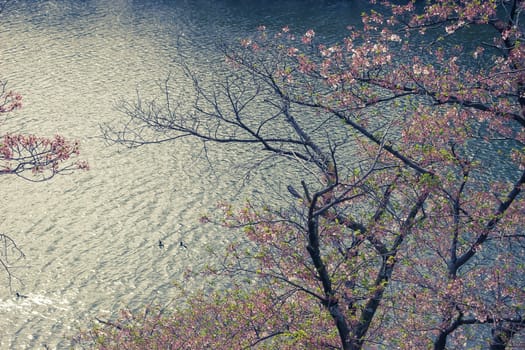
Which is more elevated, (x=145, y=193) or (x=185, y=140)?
(x=185, y=140)

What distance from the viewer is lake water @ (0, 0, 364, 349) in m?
25.2

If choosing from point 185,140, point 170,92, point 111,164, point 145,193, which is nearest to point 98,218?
point 145,193

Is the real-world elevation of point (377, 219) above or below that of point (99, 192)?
above

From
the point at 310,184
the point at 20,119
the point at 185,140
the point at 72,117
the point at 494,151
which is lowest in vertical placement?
the point at 20,119

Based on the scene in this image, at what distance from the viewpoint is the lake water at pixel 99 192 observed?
25.2 meters

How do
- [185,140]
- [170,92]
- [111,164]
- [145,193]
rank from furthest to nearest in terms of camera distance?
[170,92]
[185,140]
[111,164]
[145,193]

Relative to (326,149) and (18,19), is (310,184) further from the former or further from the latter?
(18,19)

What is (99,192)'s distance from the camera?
108ft

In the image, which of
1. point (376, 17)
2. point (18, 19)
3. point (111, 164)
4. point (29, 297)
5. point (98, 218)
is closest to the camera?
point (376, 17)

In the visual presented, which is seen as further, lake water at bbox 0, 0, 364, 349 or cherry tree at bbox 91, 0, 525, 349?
lake water at bbox 0, 0, 364, 349

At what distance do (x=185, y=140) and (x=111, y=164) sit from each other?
4902 mm

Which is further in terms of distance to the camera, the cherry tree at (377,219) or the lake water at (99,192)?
the lake water at (99,192)

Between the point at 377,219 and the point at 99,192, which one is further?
the point at 99,192

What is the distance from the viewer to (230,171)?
34219 millimetres
